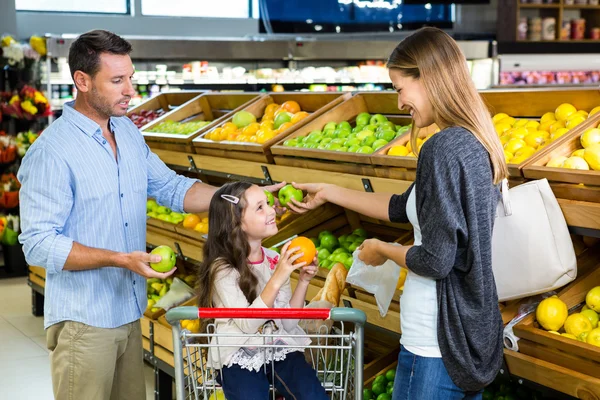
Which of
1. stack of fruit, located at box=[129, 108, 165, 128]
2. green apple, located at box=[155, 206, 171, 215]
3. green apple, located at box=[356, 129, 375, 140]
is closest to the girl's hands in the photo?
green apple, located at box=[356, 129, 375, 140]

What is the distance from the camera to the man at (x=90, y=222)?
2465 millimetres

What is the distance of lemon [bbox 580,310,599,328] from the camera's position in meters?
2.64

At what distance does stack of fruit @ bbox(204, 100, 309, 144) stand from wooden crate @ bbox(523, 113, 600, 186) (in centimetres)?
171

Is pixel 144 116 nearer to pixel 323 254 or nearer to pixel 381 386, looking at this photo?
pixel 323 254

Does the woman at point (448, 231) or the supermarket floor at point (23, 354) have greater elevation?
the woman at point (448, 231)

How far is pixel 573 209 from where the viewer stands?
2.48 meters

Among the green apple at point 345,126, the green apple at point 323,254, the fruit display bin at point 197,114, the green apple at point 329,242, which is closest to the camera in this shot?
the green apple at point 323,254

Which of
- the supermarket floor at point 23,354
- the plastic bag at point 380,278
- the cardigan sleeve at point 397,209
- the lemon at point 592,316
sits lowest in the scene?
the supermarket floor at point 23,354

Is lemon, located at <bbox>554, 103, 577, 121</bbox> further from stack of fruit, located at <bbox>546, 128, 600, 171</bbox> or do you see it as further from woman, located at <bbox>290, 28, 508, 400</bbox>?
woman, located at <bbox>290, 28, 508, 400</bbox>

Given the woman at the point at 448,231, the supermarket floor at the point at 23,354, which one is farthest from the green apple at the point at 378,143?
the supermarket floor at the point at 23,354

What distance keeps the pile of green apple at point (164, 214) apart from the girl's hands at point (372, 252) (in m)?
2.56

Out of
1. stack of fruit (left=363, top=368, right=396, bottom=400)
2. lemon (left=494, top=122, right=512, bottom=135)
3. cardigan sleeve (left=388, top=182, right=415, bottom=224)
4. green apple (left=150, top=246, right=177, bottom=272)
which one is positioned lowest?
stack of fruit (left=363, top=368, right=396, bottom=400)

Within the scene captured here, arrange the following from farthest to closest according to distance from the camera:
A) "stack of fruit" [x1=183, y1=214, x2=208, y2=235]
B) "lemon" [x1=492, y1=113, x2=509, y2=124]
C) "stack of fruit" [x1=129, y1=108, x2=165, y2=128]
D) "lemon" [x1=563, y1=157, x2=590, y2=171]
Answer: "stack of fruit" [x1=129, y1=108, x2=165, y2=128]
"stack of fruit" [x1=183, y1=214, x2=208, y2=235]
"lemon" [x1=492, y1=113, x2=509, y2=124]
"lemon" [x1=563, y1=157, x2=590, y2=171]

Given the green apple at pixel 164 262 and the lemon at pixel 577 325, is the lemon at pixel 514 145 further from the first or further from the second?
the green apple at pixel 164 262
